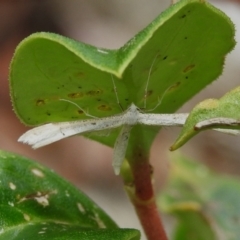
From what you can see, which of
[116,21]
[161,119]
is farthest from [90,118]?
[116,21]

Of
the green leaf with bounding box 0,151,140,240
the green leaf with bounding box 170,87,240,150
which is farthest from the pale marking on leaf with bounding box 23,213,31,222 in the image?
the green leaf with bounding box 170,87,240,150

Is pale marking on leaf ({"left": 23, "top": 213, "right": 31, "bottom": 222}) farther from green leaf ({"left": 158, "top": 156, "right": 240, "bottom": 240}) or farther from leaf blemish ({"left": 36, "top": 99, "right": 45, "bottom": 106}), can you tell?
green leaf ({"left": 158, "top": 156, "right": 240, "bottom": 240})

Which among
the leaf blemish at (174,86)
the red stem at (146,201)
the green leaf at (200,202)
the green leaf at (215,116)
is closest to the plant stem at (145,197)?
the red stem at (146,201)

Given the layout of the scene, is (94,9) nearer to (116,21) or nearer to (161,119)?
(116,21)

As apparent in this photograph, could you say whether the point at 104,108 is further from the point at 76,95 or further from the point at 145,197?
the point at 145,197

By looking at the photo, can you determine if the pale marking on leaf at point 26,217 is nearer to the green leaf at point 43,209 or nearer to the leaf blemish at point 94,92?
the green leaf at point 43,209
